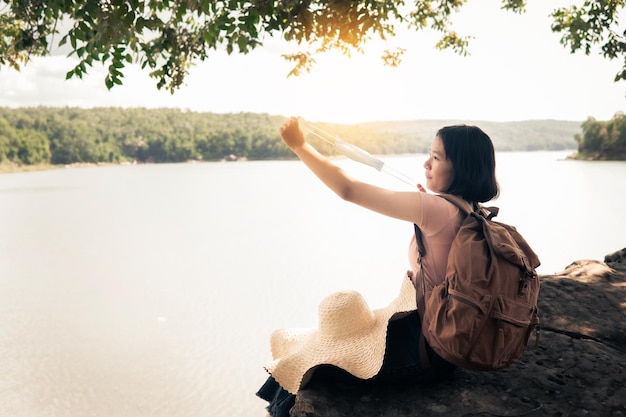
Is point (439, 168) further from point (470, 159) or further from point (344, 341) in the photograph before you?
point (344, 341)

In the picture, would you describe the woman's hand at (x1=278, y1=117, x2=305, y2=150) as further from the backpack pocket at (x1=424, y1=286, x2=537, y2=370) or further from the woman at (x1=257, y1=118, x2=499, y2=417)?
the backpack pocket at (x1=424, y1=286, x2=537, y2=370)

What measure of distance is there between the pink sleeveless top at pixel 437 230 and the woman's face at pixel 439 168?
0.39ft

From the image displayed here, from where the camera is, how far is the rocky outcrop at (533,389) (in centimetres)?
227

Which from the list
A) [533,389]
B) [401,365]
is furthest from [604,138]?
[401,365]

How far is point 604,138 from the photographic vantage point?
192 feet

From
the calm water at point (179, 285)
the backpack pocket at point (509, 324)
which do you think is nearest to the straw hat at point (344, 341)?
the backpack pocket at point (509, 324)

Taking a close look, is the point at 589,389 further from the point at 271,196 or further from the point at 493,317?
the point at 271,196

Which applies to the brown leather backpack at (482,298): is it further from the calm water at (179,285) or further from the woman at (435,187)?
the calm water at (179,285)

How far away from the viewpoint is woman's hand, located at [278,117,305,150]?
213 cm

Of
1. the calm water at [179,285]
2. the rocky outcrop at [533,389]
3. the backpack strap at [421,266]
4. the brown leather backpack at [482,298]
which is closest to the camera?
the brown leather backpack at [482,298]

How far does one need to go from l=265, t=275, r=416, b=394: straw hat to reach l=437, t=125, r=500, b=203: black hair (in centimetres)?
56

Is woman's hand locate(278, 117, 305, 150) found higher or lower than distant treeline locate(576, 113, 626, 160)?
higher

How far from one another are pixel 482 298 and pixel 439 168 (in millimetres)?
497

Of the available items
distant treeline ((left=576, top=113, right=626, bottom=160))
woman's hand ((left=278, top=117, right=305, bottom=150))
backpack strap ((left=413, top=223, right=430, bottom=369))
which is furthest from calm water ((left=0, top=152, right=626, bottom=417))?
distant treeline ((left=576, top=113, right=626, bottom=160))
